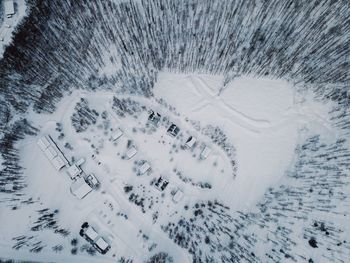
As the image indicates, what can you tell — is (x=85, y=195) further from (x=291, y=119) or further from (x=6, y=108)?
(x=291, y=119)

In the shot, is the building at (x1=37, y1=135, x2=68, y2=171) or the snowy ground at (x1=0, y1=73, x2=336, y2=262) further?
the building at (x1=37, y1=135, x2=68, y2=171)

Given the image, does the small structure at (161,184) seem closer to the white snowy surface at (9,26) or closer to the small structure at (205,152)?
the small structure at (205,152)

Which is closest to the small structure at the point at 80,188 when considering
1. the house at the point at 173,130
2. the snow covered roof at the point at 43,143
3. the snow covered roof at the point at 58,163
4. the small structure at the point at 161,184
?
the snow covered roof at the point at 58,163

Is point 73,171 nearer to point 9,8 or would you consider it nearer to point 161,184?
point 161,184

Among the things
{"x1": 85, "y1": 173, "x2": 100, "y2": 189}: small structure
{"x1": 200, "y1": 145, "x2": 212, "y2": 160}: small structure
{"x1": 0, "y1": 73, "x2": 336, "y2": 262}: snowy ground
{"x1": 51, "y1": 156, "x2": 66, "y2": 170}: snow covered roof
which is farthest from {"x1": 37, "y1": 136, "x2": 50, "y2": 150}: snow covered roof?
{"x1": 200, "y1": 145, "x2": 212, "y2": 160}: small structure

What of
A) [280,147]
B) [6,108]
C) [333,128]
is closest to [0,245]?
[6,108]

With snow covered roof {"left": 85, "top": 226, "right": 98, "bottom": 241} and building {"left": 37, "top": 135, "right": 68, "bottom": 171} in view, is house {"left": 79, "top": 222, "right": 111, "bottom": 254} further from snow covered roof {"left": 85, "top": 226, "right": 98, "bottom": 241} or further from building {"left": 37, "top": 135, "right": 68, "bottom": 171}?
building {"left": 37, "top": 135, "right": 68, "bottom": 171}

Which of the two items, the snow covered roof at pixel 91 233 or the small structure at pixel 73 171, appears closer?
the snow covered roof at pixel 91 233
